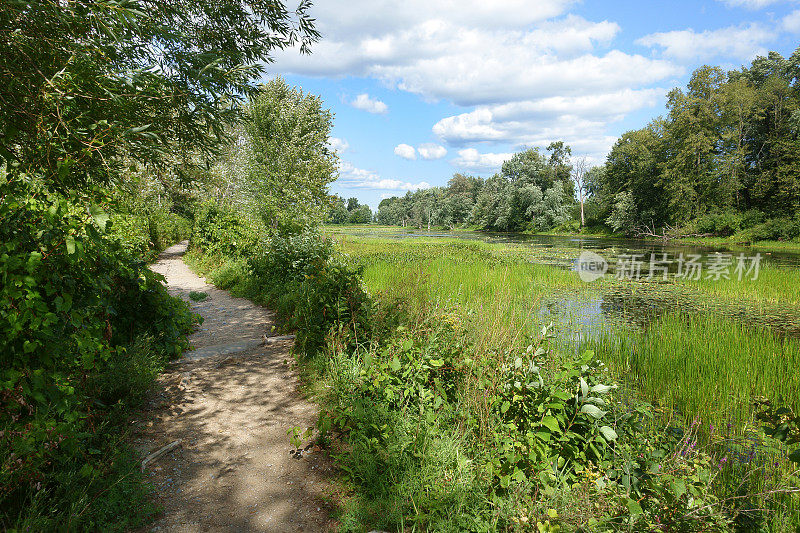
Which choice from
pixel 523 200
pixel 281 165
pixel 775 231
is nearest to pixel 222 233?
pixel 281 165

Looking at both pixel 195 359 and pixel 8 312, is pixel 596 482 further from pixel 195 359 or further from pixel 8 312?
pixel 195 359

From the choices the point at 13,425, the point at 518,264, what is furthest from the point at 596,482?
the point at 518,264

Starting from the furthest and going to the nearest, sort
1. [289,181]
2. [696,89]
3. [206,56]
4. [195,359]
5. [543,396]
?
[696,89]
[289,181]
[195,359]
[206,56]
[543,396]

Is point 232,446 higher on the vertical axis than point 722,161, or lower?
lower

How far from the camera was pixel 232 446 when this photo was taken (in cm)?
354

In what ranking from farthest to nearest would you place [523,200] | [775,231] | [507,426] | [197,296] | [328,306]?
[523,200] → [775,231] → [197,296] → [328,306] → [507,426]

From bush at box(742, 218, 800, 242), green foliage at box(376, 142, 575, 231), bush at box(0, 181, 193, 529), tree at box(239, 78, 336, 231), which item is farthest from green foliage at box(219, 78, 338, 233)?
green foliage at box(376, 142, 575, 231)

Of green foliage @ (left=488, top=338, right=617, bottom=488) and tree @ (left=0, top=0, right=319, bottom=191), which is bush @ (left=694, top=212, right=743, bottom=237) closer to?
green foliage @ (left=488, top=338, right=617, bottom=488)

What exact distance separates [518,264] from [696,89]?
36.6m

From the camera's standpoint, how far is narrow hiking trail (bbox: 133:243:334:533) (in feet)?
8.89

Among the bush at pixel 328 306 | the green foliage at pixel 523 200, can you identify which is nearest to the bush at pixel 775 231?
the green foliage at pixel 523 200

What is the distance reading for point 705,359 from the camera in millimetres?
5848

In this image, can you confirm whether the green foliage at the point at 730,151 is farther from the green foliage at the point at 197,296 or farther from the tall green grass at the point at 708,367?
the green foliage at the point at 197,296

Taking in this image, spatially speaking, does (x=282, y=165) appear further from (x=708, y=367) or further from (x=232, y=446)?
(x=708, y=367)
